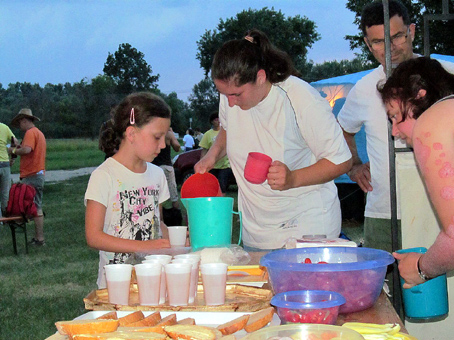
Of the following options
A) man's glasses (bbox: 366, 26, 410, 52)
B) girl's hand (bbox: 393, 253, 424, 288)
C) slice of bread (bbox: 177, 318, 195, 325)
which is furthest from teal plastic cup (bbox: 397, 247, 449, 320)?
man's glasses (bbox: 366, 26, 410, 52)

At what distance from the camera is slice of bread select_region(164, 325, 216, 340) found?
1322mm

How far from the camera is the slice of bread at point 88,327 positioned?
1362 millimetres

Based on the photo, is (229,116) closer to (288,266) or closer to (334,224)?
(334,224)

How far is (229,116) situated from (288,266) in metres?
1.25

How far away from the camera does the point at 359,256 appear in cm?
181

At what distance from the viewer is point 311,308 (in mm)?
1361

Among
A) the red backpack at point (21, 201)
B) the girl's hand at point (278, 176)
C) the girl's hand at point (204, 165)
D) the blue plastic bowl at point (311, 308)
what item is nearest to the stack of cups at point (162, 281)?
the blue plastic bowl at point (311, 308)

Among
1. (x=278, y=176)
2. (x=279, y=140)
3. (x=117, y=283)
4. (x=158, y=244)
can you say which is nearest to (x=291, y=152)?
(x=279, y=140)

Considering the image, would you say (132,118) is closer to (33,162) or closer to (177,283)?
(177,283)

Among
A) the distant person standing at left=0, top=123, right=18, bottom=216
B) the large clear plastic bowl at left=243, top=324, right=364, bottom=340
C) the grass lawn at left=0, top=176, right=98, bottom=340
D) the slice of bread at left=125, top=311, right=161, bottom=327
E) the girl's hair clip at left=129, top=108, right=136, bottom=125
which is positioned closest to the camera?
the large clear plastic bowl at left=243, top=324, right=364, bottom=340

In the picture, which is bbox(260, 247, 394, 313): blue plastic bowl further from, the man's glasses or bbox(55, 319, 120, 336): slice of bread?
the man's glasses

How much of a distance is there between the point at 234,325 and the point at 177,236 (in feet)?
3.31

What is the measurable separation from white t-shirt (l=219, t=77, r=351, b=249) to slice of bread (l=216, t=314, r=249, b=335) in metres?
1.09

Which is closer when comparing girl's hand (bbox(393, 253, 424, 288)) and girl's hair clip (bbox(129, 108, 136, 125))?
girl's hand (bbox(393, 253, 424, 288))
